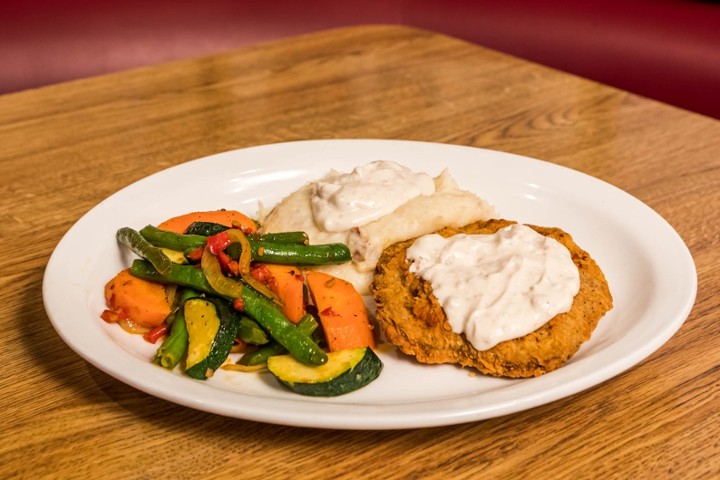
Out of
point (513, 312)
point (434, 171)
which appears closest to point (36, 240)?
point (434, 171)

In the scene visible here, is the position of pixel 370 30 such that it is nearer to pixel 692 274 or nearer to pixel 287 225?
pixel 287 225

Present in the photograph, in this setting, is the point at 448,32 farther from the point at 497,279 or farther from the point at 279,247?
the point at 497,279

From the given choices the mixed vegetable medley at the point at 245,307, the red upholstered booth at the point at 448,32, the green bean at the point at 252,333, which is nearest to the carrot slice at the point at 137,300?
the mixed vegetable medley at the point at 245,307

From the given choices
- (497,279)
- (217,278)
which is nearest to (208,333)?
(217,278)

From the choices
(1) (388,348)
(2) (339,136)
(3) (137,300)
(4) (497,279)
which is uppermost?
(4) (497,279)

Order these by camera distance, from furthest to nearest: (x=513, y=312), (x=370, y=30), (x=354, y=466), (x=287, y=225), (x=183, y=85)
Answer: (x=370, y=30)
(x=183, y=85)
(x=287, y=225)
(x=513, y=312)
(x=354, y=466)

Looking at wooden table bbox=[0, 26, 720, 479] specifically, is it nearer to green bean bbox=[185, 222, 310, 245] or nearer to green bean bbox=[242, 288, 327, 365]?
green bean bbox=[242, 288, 327, 365]

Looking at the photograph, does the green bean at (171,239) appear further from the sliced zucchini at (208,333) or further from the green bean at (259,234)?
the sliced zucchini at (208,333)
